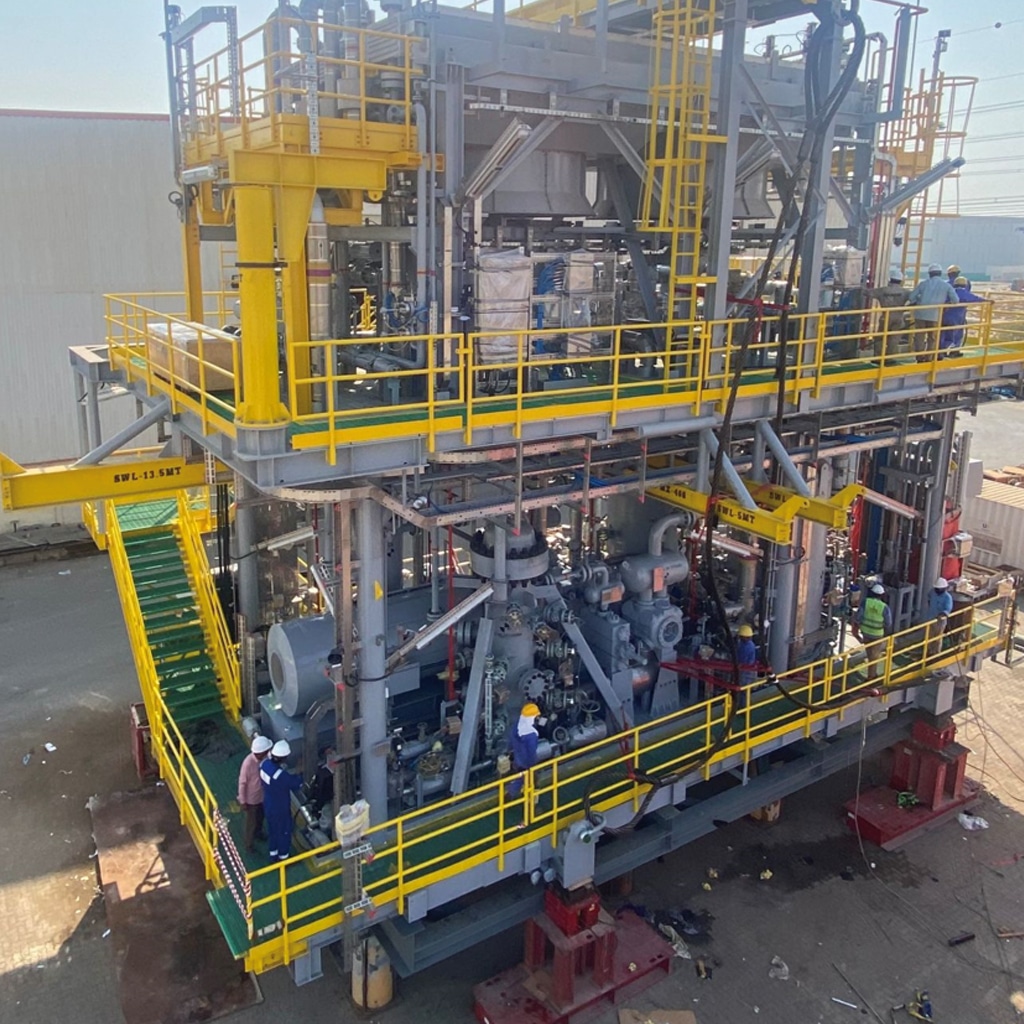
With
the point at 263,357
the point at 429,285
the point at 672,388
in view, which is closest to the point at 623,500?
the point at 672,388

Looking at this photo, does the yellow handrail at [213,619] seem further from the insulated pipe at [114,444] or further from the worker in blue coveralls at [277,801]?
the insulated pipe at [114,444]

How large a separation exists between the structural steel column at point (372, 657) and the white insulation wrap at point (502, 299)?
1.92 metres

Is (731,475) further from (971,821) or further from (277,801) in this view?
(971,821)

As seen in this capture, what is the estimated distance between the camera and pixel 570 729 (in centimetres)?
1003

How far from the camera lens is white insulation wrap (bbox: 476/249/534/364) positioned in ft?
28.1

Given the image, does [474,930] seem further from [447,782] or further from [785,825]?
[785,825]

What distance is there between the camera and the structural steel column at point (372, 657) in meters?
7.88

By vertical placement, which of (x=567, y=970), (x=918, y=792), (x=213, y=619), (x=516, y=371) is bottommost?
(x=918, y=792)

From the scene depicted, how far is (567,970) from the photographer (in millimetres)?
8625

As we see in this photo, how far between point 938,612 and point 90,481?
34.5ft

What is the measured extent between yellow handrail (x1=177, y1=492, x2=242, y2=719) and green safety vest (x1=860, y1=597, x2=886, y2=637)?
7760 millimetres

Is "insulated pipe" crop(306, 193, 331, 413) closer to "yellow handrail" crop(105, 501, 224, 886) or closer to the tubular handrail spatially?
the tubular handrail

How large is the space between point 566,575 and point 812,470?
3361 mm

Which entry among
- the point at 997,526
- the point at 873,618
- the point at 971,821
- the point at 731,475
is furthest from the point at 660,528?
the point at 997,526
